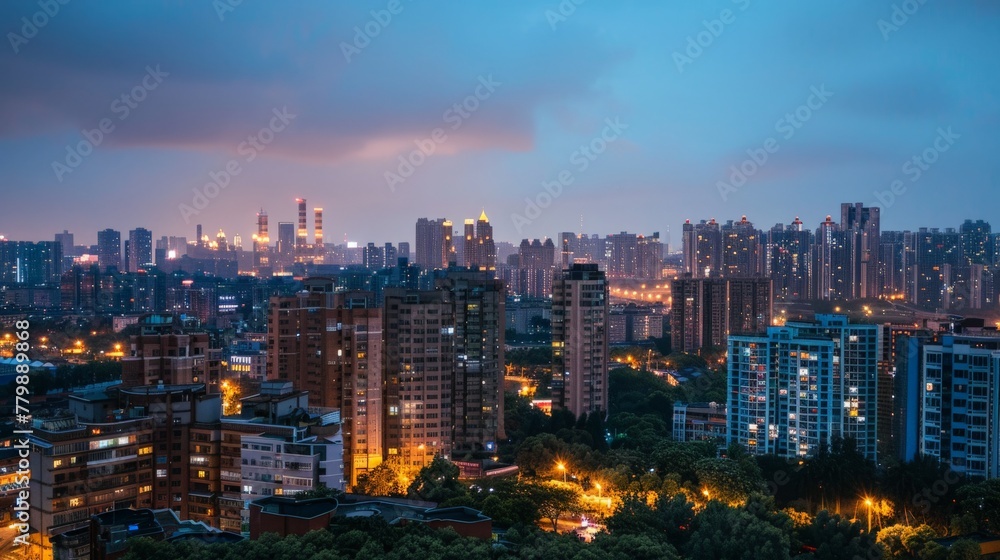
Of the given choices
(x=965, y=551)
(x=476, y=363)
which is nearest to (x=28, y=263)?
(x=476, y=363)

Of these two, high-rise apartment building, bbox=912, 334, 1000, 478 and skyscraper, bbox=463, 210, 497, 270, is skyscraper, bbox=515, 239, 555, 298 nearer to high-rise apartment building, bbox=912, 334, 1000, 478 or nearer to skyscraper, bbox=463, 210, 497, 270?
skyscraper, bbox=463, 210, 497, 270

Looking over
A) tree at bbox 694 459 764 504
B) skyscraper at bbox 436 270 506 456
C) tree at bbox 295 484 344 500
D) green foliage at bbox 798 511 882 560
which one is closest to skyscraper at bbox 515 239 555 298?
skyscraper at bbox 436 270 506 456

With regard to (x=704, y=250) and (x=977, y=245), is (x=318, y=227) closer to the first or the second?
(x=704, y=250)

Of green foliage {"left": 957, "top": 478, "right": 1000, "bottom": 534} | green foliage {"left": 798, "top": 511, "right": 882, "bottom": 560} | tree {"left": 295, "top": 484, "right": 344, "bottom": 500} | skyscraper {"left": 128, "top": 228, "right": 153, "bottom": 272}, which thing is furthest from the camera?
skyscraper {"left": 128, "top": 228, "right": 153, "bottom": 272}

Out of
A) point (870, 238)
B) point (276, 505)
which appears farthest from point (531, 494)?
point (870, 238)

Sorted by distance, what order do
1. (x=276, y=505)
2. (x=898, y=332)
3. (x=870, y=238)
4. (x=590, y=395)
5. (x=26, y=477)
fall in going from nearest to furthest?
(x=276, y=505)
(x=26, y=477)
(x=898, y=332)
(x=590, y=395)
(x=870, y=238)

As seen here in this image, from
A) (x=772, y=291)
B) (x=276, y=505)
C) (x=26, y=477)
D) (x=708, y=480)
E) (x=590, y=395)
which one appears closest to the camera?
(x=276, y=505)

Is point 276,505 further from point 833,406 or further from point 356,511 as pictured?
point 833,406
